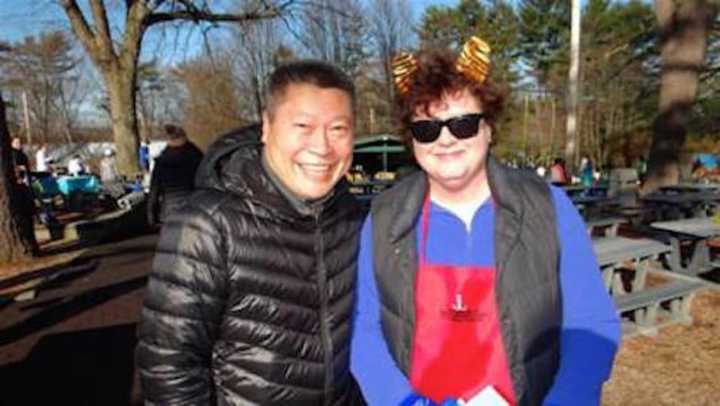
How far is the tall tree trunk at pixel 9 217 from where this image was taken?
831cm

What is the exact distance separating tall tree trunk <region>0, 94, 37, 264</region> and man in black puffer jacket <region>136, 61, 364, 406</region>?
26.1ft

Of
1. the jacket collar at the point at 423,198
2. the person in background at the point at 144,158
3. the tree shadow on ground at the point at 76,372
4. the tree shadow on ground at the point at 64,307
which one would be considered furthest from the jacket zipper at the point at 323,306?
the person in background at the point at 144,158

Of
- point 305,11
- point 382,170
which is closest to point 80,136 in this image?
point 382,170

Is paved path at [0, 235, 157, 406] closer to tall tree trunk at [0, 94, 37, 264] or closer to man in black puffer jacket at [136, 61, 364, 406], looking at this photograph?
tall tree trunk at [0, 94, 37, 264]

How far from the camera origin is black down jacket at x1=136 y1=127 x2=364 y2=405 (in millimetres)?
1634

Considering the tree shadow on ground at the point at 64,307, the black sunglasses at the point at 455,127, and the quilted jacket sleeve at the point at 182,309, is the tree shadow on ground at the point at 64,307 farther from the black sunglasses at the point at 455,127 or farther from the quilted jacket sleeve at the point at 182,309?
the black sunglasses at the point at 455,127

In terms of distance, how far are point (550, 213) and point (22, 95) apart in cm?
4939

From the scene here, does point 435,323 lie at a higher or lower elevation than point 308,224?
lower

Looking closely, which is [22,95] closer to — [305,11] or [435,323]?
[305,11]

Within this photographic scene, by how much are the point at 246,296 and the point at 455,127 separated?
80cm

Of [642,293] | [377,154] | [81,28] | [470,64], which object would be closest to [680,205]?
[642,293]

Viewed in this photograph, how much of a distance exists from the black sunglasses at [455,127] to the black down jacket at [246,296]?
0.40 m

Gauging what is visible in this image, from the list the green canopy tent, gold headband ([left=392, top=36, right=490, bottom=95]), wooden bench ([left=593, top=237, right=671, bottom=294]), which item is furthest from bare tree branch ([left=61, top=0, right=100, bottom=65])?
gold headband ([left=392, top=36, right=490, bottom=95])

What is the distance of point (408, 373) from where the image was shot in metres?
1.71
